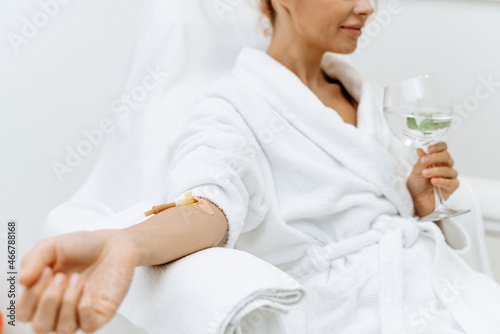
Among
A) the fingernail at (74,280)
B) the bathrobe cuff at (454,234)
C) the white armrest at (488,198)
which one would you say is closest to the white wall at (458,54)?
the white armrest at (488,198)

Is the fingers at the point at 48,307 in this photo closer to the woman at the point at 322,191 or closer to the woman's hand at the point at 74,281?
the woman's hand at the point at 74,281

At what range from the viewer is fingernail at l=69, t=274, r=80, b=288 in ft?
2.07

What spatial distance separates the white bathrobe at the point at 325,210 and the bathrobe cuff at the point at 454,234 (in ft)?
0.42

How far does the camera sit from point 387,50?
192 cm

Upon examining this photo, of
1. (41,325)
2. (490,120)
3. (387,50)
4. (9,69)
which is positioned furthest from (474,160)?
(41,325)

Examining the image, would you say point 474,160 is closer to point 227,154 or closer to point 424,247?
point 424,247

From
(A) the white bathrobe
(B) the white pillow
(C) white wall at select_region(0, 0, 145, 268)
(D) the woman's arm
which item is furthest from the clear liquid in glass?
(C) white wall at select_region(0, 0, 145, 268)

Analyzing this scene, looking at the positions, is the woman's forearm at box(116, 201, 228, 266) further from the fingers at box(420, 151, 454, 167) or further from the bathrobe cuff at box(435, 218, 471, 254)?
the bathrobe cuff at box(435, 218, 471, 254)

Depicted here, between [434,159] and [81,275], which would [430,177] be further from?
[81,275]

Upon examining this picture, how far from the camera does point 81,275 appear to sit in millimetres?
685

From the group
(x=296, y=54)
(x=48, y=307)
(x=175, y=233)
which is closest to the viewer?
(x=48, y=307)

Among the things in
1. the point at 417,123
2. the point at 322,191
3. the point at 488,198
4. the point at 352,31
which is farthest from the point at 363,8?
the point at 488,198

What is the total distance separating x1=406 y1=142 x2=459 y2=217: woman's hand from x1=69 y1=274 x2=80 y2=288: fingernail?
88 centimetres

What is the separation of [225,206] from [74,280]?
15.3 inches
